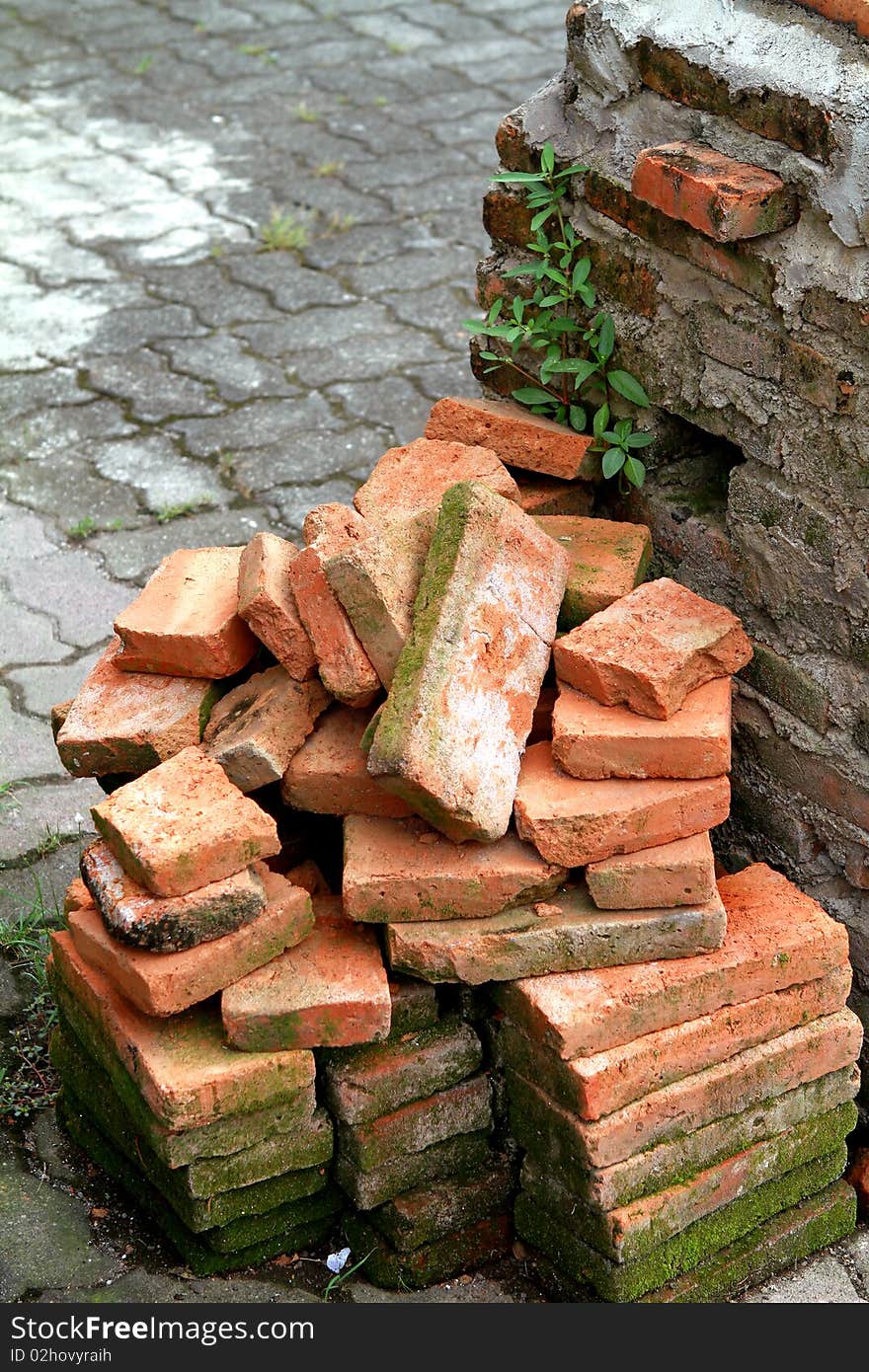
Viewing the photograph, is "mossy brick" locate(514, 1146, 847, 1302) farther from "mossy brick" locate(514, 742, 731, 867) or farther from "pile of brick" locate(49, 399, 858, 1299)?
"mossy brick" locate(514, 742, 731, 867)

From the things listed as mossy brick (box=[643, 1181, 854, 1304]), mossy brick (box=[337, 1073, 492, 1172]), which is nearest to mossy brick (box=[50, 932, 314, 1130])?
mossy brick (box=[337, 1073, 492, 1172])

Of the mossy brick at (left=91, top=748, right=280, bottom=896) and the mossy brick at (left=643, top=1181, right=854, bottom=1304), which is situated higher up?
the mossy brick at (left=91, top=748, right=280, bottom=896)

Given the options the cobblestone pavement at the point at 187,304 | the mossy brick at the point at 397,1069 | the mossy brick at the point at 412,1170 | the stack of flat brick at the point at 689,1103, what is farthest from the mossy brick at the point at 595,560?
the cobblestone pavement at the point at 187,304

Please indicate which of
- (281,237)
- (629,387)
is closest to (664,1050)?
(629,387)

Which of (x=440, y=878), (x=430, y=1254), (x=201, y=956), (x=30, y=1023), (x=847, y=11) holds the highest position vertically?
(x=847, y=11)

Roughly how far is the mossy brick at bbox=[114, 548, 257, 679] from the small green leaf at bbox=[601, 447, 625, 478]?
2.52 ft

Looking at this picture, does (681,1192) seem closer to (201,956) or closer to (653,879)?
(653,879)

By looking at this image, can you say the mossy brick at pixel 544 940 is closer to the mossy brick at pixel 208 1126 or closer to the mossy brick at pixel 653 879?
the mossy brick at pixel 653 879

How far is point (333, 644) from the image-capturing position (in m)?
2.63

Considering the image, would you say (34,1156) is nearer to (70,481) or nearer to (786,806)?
(786,806)

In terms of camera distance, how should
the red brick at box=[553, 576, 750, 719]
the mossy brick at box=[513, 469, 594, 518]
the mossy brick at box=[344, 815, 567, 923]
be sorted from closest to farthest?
1. the mossy brick at box=[344, 815, 567, 923]
2. the red brick at box=[553, 576, 750, 719]
3. the mossy brick at box=[513, 469, 594, 518]

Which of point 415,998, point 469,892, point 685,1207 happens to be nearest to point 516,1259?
point 685,1207

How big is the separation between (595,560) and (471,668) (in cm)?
52

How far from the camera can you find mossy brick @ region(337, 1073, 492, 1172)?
8.34 ft
